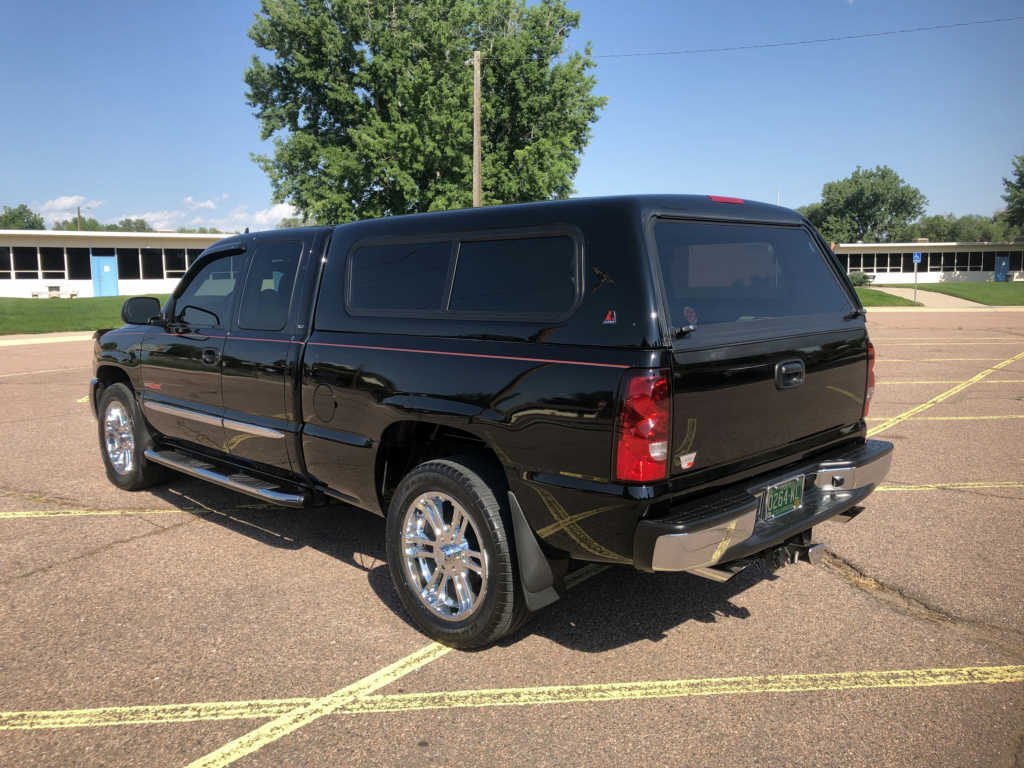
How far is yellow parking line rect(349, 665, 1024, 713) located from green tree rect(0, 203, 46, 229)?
131 meters

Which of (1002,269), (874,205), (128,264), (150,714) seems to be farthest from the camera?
(874,205)

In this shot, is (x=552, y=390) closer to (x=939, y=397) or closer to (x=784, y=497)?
(x=784, y=497)

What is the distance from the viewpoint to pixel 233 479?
4707 mm

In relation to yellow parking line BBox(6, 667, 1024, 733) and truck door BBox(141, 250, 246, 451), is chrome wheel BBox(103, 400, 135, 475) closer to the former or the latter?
truck door BBox(141, 250, 246, 451)

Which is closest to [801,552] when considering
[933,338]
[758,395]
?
[758,395]

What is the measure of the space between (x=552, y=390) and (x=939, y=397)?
9.03 m

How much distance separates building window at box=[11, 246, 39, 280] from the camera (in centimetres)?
3600

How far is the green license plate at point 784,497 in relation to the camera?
335 cm

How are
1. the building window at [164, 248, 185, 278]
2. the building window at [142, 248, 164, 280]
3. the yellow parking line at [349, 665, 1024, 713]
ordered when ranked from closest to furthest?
1. the yellow parking line at [349, 665, 1024, 713]
2. the building window at [142, 248, 164, 280]
3. the building window at [164, 248, 185, 278]

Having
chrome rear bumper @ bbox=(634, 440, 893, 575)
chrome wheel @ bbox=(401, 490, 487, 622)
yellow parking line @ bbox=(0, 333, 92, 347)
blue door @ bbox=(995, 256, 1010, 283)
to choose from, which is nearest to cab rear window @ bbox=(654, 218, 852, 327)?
chrome rear bumper @ bbox=(634, 440, 893, 575)

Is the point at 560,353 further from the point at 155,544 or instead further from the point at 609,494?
the point at 155,544

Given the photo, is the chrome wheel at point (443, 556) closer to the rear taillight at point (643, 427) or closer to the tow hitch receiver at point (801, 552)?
the rear taillight at point (643, 427)

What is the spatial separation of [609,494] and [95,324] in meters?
27.6

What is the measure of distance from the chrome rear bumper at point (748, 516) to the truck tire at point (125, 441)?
4406 millimetres
